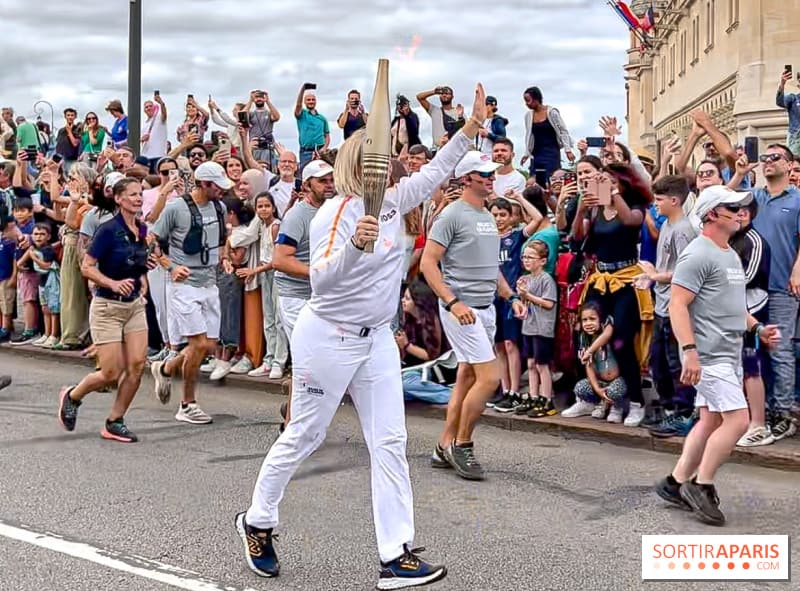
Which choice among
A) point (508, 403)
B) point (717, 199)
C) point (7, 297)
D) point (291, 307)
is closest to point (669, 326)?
point (508, 403)

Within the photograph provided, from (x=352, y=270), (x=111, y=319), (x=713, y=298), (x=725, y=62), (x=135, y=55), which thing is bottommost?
(x=111, y=319)

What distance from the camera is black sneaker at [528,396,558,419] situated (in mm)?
9562

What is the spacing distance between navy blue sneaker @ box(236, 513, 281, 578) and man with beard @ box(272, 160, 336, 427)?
7.37ft

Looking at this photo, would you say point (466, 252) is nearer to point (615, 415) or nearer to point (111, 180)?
→ point (615, 415)

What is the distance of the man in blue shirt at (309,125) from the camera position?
15867 millimetres

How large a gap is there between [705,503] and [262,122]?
422 inches

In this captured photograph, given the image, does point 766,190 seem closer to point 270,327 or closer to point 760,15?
point 270,327

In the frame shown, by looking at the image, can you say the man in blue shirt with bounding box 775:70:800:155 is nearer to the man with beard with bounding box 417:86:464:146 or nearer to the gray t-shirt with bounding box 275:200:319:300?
the man with beard with bounding box 417:86:464:146

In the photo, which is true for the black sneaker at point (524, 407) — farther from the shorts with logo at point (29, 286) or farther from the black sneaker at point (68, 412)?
the shorts with logo at point (29, 286)

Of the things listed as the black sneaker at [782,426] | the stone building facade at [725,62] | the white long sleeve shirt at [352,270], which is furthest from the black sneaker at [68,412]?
the stone building facade at [725,62]

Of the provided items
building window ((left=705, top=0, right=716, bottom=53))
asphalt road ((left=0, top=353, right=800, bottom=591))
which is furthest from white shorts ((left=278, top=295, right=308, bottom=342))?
building window ((left=705, top=0, right=716, bottom=53))

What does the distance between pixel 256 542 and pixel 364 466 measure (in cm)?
246

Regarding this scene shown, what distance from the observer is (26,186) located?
14625 mm

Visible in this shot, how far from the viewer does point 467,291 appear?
7879 millimetres
